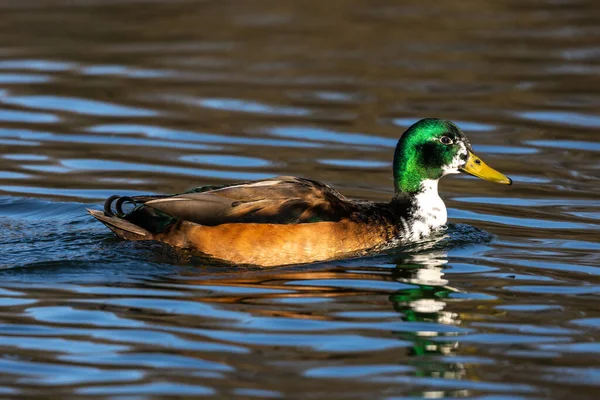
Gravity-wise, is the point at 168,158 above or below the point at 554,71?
below

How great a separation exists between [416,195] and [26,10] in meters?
11.8

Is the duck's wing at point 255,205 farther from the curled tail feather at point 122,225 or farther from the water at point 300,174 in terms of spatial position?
the water at point 300,174

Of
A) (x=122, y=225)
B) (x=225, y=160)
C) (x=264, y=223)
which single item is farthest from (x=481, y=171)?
(x=225, y=160)

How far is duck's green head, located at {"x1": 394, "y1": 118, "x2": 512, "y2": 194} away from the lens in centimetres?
1054

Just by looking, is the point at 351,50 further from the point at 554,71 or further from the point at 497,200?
Result: the point at 497,200

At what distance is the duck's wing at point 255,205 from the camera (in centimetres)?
973

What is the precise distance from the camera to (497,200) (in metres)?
12.2

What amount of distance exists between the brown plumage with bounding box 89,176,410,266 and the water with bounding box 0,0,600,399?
0.64 ft

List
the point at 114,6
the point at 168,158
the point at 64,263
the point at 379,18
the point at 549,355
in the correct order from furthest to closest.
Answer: the point at 114,6 < the point at 379,18 < the point at 168,158 < the point at 64,263 < the point at 549,355

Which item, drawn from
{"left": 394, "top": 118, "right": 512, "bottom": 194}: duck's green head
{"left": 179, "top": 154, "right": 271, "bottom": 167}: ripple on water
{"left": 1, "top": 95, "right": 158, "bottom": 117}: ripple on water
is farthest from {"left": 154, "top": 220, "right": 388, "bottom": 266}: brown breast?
{"left": 1, "top": 95, "right": 158, "bottom": 117}: ripple on water

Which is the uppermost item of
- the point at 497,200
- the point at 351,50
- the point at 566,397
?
the point at 351,50

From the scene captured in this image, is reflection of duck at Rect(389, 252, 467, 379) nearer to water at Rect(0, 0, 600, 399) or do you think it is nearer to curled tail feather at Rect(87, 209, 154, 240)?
water at Rect(0, 0, 600, 399)

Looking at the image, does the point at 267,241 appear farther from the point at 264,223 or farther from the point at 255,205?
the point at 255,205

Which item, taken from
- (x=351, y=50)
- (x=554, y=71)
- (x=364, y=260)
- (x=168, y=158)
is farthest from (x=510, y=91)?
(x=364, y=260)
